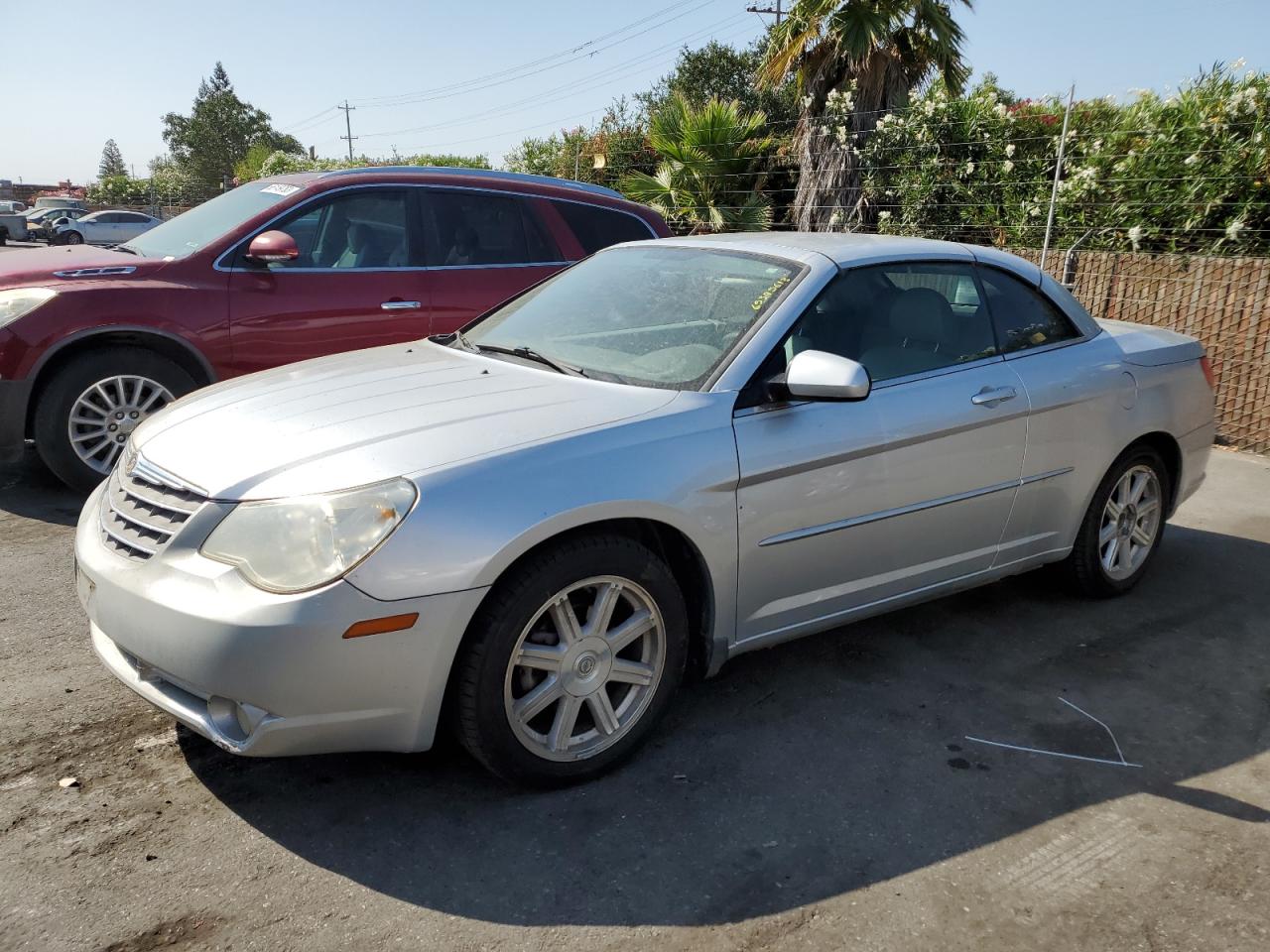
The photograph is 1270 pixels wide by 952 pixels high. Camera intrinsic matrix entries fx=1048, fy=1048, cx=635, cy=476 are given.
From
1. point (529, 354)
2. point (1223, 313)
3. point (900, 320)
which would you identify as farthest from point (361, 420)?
point (1223, 313)

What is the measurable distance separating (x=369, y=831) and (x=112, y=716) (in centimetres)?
111

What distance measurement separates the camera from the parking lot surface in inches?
98.7

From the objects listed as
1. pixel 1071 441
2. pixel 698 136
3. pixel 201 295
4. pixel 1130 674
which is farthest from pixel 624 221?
pixel 698 136

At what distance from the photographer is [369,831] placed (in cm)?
283

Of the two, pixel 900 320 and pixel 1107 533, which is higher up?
pixel 900 320

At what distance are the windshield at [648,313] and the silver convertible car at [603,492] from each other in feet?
0.05

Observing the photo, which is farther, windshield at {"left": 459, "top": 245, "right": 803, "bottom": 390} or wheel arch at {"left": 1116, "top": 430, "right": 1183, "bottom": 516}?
wheel arch at {"left": 1116, "top": 430, "right": 1183, "bottom": 516}

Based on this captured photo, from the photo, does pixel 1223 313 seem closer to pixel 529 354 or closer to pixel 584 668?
pixel 529 354

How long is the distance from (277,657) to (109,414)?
3.73 metres

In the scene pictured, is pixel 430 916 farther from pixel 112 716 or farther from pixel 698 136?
pixel 698 136

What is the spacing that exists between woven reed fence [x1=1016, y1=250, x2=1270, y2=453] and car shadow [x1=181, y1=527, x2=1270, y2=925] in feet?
13.7

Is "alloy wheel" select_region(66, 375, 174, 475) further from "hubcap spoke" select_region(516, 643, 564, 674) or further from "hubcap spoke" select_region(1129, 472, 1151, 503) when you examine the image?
"hubcap spoke" select_region(1129, 472, 1151, 503)

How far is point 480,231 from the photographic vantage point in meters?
6.67

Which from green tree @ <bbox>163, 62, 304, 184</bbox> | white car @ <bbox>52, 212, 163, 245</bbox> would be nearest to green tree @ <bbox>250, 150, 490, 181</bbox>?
white car @ <bbox>52, 212, 163, 245</bbox>
